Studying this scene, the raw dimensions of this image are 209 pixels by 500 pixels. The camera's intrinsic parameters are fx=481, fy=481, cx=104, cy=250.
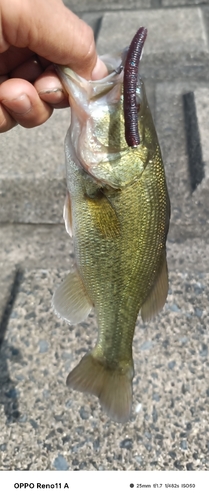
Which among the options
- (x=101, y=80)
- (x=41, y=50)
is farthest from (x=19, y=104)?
(x=101, y=80)

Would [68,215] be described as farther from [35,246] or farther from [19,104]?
[35,246]

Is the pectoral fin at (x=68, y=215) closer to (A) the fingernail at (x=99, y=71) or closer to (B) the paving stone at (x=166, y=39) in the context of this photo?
(A) the fingernail at (x=99, y=71)

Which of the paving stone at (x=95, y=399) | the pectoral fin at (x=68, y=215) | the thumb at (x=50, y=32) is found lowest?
the paving stone at (x=95, y=399)

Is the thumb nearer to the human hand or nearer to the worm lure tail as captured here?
the human hand

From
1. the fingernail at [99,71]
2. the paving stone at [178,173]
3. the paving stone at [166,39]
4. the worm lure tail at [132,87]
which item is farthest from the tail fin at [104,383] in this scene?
the paving stone at [166,39]

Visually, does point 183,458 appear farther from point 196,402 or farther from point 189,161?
point 189,161

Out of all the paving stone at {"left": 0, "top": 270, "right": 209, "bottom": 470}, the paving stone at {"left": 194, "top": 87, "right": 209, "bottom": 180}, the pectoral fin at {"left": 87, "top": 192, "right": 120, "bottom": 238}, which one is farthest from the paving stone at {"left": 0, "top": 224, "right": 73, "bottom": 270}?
the pectoral fin at {"left": 87, "top": 192, "right": 120, "bottom": 238}
